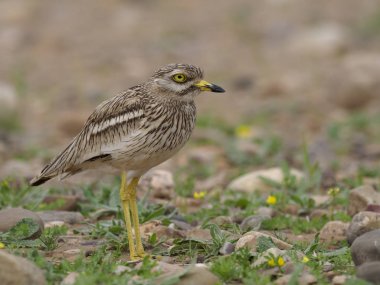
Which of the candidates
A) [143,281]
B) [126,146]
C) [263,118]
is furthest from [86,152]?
[263,118]

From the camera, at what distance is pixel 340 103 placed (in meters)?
12.1

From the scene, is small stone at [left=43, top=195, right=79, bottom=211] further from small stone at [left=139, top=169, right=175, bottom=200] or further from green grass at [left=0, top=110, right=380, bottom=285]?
small stone at [left=139, top=169, right=175, bottom=200]

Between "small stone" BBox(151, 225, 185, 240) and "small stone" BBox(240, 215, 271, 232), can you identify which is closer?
"small stone" BBox(151, 225, 185, 240)

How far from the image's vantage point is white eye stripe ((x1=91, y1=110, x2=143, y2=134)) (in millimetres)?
5871

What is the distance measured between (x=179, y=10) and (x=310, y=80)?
5.31 meters

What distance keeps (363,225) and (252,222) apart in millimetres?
986

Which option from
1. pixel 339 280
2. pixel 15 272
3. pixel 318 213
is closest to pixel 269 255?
pixel 339 280

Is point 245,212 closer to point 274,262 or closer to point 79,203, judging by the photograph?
point 79,203

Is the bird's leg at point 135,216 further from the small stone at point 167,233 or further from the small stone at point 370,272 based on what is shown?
the small stone at point 370,272

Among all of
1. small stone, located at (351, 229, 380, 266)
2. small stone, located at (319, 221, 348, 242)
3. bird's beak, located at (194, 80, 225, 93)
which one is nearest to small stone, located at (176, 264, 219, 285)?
small stone, located at (351, 229, 380, 266)

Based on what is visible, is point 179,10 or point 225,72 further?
point 179,10

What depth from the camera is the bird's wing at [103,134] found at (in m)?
5.88

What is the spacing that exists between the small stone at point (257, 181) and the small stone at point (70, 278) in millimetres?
3179

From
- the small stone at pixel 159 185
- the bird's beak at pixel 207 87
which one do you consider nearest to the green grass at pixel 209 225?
the small stone at pixel 159 185
